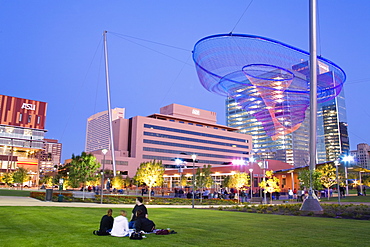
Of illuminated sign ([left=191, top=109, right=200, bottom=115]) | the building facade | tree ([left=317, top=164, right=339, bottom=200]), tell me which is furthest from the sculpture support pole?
illuminated sign ([left=191, top=109, right=200, bottom=115])

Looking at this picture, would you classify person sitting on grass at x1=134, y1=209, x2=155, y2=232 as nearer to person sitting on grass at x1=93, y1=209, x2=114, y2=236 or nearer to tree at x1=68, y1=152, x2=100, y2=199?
person sitting on grass at x1=93, y1=209, x2=114, y2=236

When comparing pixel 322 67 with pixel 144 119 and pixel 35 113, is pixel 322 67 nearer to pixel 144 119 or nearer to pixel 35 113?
pixel 144 119

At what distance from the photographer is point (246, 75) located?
33.0m

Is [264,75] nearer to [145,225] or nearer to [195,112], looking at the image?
[145,225]

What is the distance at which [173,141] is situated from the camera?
12862 centimetres

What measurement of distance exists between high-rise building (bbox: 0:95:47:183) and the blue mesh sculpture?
328 feet

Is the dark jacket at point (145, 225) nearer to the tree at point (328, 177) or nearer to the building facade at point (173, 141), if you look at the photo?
the tree at point (328, 177)

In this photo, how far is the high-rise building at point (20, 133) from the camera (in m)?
118

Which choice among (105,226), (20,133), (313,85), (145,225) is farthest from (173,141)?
(105,226)

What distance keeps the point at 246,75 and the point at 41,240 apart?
1065 inches

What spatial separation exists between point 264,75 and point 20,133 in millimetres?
109736

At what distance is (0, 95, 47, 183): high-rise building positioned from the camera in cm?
11756

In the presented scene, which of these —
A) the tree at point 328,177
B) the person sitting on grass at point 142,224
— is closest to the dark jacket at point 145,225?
the person sitting on grass at point 142,224

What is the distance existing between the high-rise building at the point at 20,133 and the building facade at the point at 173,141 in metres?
23.1
